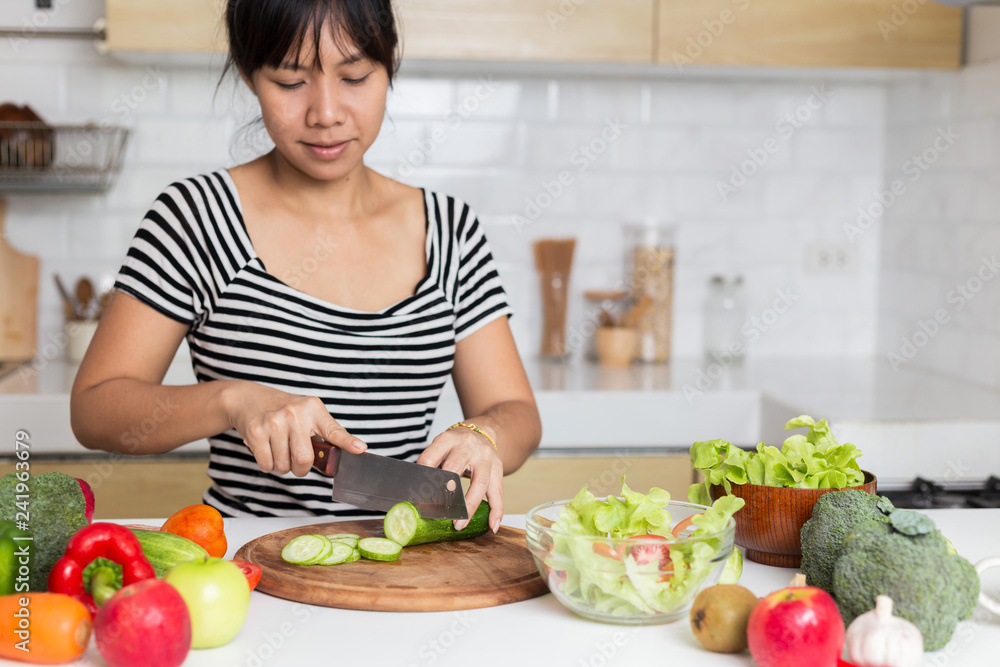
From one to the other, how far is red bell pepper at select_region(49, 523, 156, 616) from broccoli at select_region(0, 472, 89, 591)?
5 cm

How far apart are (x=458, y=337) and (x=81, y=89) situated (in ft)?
5.28

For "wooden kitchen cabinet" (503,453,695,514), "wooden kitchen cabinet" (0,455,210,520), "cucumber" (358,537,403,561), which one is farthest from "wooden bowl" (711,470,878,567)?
"wooden kitchen cabinet" (0,455,210,520)

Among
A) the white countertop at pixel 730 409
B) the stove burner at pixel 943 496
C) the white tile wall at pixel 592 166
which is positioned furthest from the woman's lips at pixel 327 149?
the white tile wall at pixel 592 166

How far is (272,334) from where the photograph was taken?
1354mm

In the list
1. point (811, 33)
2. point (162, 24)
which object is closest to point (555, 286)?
point (811, 33)

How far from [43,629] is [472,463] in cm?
48

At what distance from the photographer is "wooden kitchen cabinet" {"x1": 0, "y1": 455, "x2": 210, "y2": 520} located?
2070 millimetres

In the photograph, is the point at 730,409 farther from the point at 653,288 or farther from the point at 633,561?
the point at 633,561

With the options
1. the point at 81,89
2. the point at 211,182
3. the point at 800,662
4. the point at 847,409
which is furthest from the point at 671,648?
the point at 81,89

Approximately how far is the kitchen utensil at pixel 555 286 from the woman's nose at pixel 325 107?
1.45 m

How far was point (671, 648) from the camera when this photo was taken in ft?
2.66

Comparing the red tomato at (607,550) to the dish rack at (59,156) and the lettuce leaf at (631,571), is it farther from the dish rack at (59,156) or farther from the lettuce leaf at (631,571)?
the dish rack at (59,156)

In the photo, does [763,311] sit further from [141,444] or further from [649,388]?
[141,444]

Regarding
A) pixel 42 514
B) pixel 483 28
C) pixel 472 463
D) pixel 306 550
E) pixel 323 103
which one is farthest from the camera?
pixel 483 28
